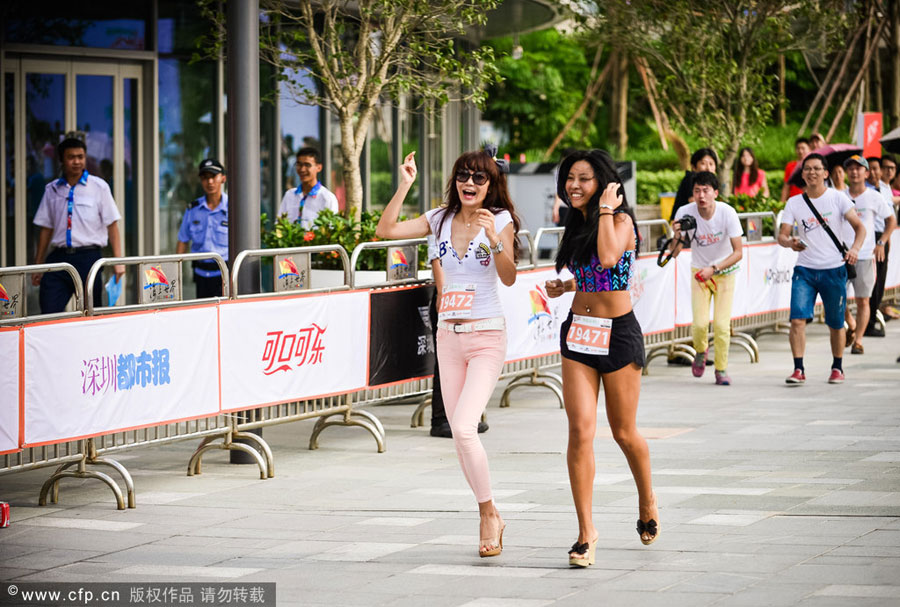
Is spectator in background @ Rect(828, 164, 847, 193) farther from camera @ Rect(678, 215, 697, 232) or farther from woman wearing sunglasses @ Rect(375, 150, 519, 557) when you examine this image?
woman wearing sunglasses @ Rect(375, 150, 519, 557)

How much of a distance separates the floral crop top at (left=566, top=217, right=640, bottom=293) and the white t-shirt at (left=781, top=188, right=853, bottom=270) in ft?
20.9

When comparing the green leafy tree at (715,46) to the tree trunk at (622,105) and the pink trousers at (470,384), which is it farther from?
the tree trunk at (622,105)

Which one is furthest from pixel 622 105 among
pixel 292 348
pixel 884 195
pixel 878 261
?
pixel 292 348

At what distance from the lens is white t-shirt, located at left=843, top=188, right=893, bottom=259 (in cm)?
1466

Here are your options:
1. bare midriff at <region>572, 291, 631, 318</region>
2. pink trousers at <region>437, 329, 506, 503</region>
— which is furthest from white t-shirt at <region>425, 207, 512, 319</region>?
bare midriff at <region>572, 291, 631, 318</region>

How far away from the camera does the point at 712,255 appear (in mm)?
12891

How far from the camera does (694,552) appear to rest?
671cm

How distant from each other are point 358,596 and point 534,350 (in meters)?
6.33

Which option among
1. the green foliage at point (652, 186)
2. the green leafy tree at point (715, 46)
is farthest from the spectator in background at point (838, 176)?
the green foliage at point (652, 186)

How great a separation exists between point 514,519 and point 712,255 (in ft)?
19.1

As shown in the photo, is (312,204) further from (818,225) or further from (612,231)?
(612,231)

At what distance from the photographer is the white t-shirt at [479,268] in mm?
7273

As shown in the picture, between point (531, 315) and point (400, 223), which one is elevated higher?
point (400, 223)

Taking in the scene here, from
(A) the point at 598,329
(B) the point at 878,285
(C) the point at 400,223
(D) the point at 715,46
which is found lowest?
(B) the point at 878,285
